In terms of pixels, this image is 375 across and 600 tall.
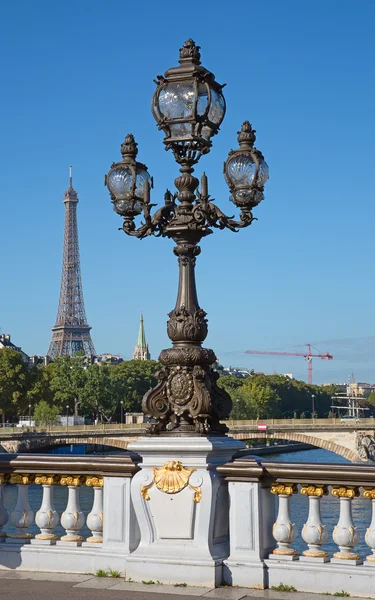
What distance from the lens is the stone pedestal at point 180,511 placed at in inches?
320

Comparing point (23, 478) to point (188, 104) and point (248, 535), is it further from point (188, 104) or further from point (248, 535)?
point (188, 104)

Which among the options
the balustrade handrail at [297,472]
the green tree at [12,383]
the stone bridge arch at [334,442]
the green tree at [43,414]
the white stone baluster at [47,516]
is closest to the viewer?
the balustrade handrail at [297,472]

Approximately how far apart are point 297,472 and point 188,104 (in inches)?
144

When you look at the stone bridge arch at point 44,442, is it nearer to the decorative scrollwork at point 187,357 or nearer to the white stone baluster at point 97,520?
the white stone baluster at point 97,520

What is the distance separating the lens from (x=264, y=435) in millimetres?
78125

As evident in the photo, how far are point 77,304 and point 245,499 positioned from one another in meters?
154

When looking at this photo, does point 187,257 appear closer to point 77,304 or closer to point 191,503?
point 191,503

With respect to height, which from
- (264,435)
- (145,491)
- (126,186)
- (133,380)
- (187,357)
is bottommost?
(145,491)

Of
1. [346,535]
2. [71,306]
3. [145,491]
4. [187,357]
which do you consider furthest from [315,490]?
[71,306]

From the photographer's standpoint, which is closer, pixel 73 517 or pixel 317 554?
pixel 317 554

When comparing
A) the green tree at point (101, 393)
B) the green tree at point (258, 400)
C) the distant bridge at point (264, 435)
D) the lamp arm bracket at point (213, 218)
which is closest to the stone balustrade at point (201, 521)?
the lamp arm bracket at point (213, 218)

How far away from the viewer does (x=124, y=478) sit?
864 centimetres

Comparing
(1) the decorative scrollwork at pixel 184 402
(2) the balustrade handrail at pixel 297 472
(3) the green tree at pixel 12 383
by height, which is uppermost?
(3) the green tree at pixel 12 383

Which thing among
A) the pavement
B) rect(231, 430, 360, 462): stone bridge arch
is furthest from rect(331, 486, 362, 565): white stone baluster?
rect(231, 430, 360, 462): stone bridge arch
